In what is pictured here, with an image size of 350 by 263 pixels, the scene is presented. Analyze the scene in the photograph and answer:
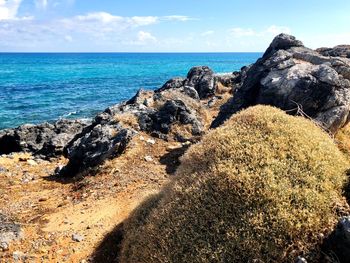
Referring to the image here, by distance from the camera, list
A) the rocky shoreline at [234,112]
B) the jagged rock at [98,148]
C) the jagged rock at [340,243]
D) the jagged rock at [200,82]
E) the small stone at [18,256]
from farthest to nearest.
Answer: the jagged rock at [200,82] → the jagged rock at [98,148] → the rocky shoreline at [234,112] → the small stone at [18,256] → the jagged rock at [340,243]

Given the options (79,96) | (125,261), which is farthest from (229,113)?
(79,96)

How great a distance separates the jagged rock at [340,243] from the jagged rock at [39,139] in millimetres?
21633

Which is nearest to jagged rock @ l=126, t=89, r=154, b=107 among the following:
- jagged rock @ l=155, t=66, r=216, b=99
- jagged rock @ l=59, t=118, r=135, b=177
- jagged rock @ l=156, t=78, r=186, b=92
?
jagged rock @ l=59, t=118, r=135, b=177

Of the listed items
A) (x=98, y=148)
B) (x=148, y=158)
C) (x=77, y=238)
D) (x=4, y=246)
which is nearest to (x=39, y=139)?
(x=98, y=148)

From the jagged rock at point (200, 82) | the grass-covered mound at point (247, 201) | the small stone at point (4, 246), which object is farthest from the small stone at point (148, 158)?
the jagged rock at point (200, 82)

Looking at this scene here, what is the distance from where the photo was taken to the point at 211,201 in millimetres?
9602

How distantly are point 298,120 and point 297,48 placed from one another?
40.5 ft

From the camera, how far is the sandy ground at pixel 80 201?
12333 mm

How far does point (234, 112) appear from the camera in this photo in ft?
65.2

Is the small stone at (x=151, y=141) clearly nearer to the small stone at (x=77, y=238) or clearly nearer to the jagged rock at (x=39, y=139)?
the jagged rock at (x=39, y=139)

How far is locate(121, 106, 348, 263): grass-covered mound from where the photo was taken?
336 inches

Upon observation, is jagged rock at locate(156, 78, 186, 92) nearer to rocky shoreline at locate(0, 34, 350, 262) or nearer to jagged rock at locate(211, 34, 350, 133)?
rocky shoreline at locate(0, 34, 350, 262)

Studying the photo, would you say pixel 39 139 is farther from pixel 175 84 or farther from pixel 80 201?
pixel 175 84

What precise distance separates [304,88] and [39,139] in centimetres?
2157
